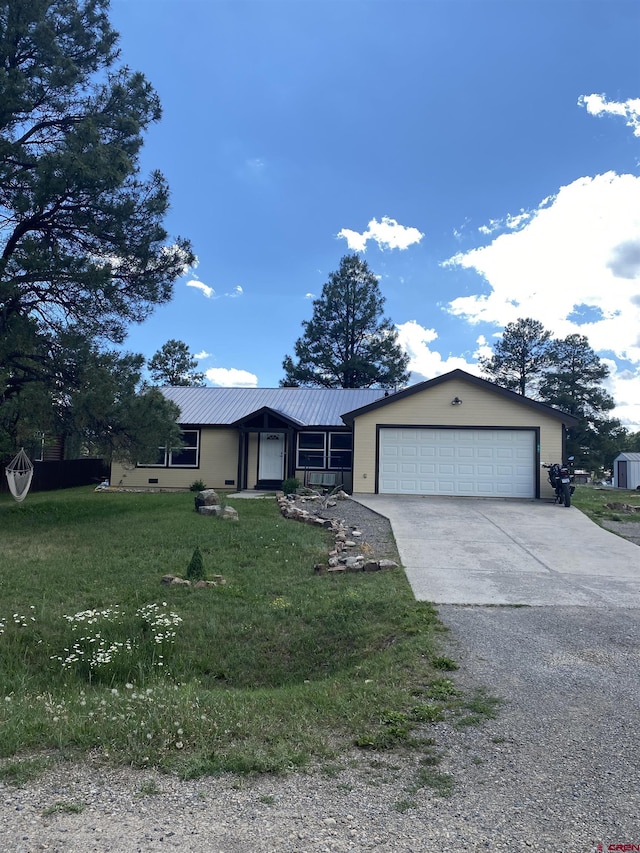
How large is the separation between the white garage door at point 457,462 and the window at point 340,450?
273cm

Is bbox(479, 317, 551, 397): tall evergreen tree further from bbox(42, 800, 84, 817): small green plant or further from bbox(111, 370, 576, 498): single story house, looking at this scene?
bbox(42, 800, 84, 817): small green plant

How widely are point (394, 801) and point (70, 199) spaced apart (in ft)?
38.4

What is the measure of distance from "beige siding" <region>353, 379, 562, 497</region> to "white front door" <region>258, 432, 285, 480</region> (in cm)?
358

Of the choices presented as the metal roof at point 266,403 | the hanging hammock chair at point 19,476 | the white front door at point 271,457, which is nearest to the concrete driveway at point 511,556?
the white front door at point 271,457

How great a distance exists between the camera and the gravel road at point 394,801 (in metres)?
2.28

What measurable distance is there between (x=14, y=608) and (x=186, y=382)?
3350 cm

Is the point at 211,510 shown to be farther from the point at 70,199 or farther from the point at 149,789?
the point at 149,789

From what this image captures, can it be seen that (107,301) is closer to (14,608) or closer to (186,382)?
(14,608)

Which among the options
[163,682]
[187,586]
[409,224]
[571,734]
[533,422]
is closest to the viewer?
[571,734]

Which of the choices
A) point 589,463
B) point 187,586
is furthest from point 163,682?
point 589,463

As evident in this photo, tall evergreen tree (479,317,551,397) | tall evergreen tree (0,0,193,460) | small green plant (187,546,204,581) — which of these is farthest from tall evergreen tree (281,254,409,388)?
small green plant (187,546,204,581)

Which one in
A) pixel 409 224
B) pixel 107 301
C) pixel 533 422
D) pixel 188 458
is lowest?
pixel 188 458

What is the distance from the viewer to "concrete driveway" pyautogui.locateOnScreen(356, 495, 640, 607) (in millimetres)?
6574

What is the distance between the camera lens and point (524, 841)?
7.47ft
